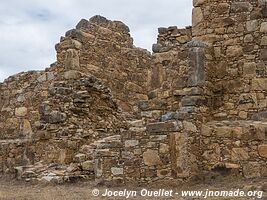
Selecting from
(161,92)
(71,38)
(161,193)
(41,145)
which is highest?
(71,38)

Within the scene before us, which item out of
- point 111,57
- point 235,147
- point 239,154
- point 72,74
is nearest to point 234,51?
point 235,147

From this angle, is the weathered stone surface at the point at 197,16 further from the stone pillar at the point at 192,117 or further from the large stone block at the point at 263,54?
the large stone block at the point at 263,54

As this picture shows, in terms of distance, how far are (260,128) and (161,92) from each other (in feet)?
7.50

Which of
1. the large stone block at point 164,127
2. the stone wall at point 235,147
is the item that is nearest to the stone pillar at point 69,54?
the large stone block at point 164,127

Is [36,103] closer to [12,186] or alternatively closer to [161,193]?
[12,186]

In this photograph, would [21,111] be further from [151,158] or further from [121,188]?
[151,158]

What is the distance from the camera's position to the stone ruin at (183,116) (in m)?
9.76

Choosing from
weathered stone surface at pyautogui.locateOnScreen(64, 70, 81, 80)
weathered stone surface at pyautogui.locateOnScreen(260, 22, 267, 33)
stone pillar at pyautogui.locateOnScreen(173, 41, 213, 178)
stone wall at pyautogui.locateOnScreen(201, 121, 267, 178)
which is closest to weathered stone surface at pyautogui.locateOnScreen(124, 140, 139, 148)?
stone pillar at pyautogui.locateOnScreen(173, 41, 213, 178)

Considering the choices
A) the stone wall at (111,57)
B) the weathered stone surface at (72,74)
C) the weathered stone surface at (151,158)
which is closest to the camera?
the weathered stone surface at (151,158)

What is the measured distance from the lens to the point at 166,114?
10148 millimetres

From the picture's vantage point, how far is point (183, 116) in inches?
389

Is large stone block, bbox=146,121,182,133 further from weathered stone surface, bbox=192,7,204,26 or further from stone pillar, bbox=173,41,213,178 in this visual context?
weathered stone surface, bbox=192,7,204,26

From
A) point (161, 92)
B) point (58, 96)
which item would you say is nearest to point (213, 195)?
point (161, 92)

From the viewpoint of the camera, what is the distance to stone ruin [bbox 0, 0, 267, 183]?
9758 mm
